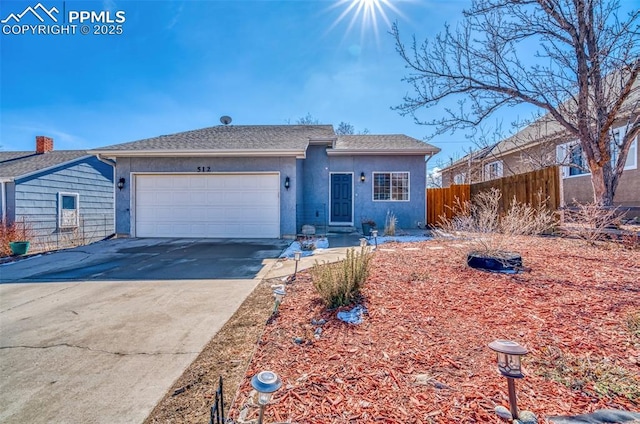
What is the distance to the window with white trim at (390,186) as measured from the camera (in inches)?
453

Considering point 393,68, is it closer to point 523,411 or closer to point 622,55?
point 622,55

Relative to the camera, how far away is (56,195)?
1194cm

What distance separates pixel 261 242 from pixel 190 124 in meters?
7.70

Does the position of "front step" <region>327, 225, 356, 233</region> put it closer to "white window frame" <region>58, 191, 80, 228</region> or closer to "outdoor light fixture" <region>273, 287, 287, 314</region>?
"outdoor light fixture" <region>273, 287, 287, 314</region>

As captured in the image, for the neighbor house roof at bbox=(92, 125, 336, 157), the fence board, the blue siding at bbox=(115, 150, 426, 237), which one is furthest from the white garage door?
the fence board

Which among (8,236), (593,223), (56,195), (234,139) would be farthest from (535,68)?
(56,195)

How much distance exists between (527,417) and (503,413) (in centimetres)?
11

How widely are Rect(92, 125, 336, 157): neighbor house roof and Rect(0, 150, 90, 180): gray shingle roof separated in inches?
91.6

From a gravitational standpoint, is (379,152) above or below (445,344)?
above

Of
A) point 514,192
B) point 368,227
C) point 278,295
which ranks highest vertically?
point 514,192

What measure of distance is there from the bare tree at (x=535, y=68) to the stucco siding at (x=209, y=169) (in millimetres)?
4136

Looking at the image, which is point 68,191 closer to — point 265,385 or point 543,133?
point 265,385

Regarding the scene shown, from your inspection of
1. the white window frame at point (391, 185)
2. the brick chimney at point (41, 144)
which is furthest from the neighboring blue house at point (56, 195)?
the white window frame at point (391, 185)
